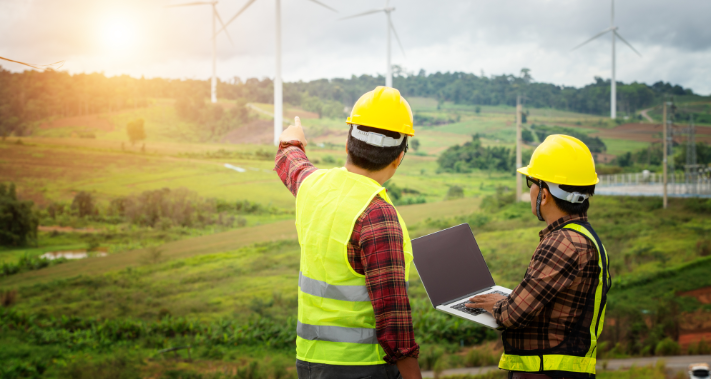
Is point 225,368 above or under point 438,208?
under

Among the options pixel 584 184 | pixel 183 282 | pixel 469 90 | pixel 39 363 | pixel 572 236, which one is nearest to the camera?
pixel 572 236

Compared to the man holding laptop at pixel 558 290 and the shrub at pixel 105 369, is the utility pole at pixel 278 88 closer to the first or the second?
the shrub at pixel 105 369

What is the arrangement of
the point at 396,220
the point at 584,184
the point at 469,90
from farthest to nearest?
the point at 469,90, the point at 584,184, the point at 396,220

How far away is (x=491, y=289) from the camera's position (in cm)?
251

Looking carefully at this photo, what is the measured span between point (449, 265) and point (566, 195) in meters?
0.71

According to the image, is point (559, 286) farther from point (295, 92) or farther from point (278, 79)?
point (295, 92)

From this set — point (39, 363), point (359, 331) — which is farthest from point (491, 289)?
point (39, 363)

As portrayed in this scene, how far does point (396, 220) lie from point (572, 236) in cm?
79

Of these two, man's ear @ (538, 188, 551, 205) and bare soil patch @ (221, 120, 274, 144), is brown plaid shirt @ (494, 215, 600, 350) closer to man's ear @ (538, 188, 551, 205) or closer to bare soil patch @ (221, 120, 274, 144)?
man's ear @ (538, 188, 551, 205)

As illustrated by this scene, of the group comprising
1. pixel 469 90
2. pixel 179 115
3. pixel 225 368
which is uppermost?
pixel 469 90

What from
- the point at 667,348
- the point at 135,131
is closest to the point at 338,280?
the point at 667,348

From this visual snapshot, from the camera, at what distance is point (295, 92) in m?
14.5

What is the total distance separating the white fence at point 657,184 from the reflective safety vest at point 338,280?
51.3 ft

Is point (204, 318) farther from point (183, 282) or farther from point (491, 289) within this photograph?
point (491, 289)
